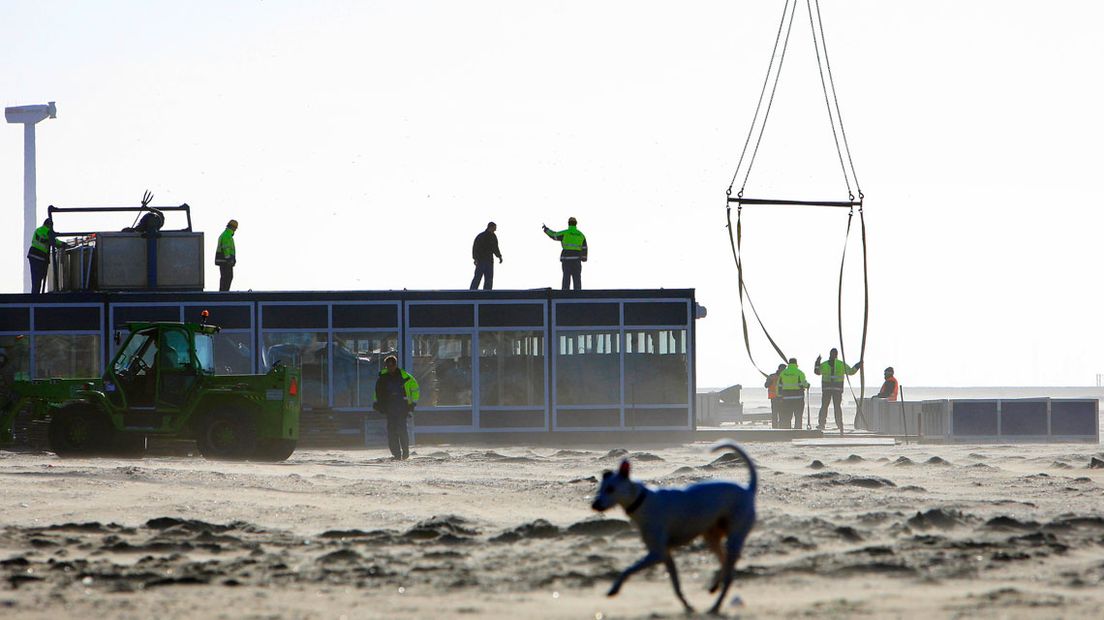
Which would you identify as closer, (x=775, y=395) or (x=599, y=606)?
(x=599, y=606)

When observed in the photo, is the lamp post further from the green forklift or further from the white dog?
the white dog

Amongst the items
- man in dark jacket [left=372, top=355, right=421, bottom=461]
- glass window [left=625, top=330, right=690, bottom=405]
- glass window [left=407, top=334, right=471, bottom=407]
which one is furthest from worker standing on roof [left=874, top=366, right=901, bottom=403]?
man in dark jacket [left=372, top=355, right=421, bottom=461]

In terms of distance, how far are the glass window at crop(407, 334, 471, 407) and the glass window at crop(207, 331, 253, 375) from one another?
9.74ft

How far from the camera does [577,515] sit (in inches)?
557

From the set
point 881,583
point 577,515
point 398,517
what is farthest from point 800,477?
point 881,583

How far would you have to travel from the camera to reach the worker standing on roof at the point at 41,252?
95.0ft

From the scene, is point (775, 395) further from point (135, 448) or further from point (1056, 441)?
point (135, 448)

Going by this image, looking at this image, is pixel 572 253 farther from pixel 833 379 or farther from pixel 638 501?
pixel 638 501

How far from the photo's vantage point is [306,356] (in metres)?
28.5

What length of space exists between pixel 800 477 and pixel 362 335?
12.4 meters

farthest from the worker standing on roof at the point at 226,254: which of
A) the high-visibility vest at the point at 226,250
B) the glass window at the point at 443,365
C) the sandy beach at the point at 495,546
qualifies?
the sandy beach at the point at 495,546

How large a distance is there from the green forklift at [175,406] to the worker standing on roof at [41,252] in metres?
7.66

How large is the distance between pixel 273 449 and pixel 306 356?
660cm

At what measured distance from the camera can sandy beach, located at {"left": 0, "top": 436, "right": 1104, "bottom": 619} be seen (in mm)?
8898
